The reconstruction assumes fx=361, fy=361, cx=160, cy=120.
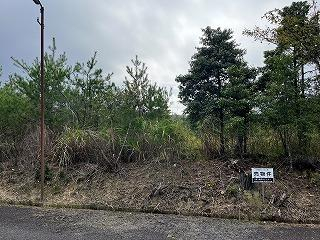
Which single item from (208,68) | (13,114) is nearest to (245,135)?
(13,114)

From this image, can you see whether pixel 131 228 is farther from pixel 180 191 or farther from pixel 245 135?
pixel 245 135

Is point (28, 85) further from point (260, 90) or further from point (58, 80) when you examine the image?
point (260, 90)

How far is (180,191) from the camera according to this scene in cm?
699

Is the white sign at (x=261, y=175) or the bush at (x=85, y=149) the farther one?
the bush at (x=85, y=149)

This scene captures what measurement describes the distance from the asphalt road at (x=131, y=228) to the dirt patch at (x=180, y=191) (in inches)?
13.9

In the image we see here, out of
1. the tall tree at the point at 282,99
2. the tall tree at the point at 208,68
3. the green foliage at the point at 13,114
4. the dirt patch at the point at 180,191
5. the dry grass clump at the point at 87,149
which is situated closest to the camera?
the dirt patch at the point at 180,191

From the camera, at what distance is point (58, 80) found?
32.8 feet

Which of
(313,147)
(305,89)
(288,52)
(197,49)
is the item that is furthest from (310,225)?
Result: (197,49)

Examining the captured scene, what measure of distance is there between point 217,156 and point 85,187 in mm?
2993

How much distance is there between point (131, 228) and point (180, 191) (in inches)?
65.1

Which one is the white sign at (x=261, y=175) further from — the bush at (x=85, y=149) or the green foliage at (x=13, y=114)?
the green foliage at (x=13, y=114)

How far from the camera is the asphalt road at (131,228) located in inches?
203

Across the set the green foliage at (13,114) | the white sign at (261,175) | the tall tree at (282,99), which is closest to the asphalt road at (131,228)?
the white sign at (261,175)

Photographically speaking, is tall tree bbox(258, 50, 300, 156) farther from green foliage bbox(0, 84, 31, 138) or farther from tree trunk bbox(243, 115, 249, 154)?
green foliage bbox(0, 84, 31, 138)
